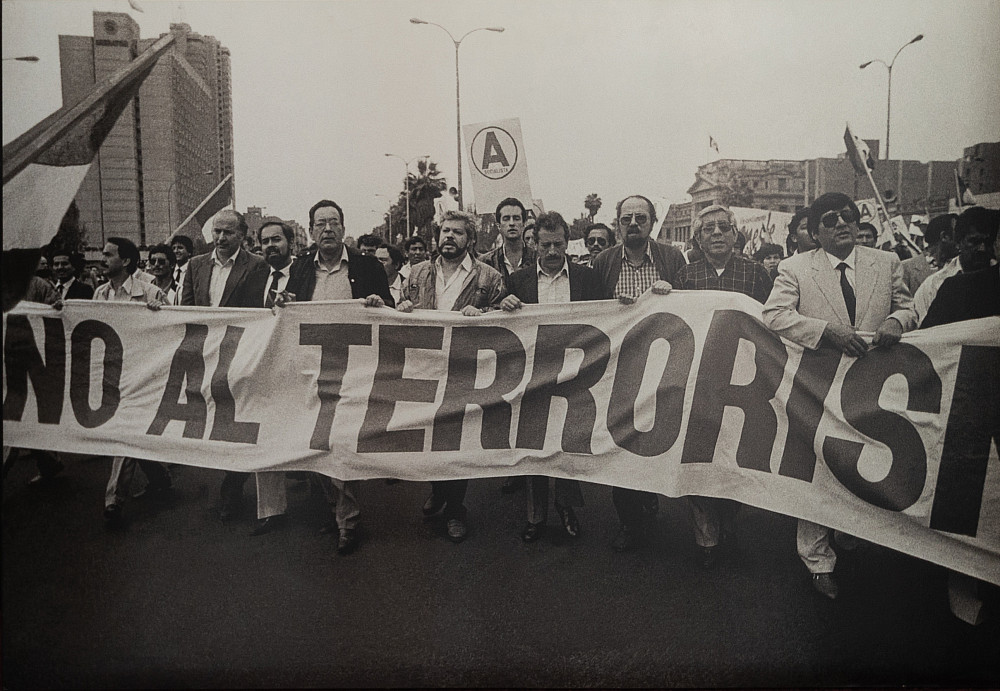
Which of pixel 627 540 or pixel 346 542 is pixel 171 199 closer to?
pixel 346 542

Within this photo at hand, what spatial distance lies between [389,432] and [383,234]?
2.93 feet

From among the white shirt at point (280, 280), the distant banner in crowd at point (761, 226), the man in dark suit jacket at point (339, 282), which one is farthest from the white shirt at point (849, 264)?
the white shirt at point (280, 280)

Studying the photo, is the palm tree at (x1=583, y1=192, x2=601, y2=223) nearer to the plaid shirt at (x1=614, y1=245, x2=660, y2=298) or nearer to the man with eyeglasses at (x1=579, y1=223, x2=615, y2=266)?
the man with eyeglasses at (x1=579, y1=223, x2=615, y2=266)

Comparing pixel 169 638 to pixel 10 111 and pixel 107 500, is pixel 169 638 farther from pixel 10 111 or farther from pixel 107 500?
pixel 10 111

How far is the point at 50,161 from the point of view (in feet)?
9.89

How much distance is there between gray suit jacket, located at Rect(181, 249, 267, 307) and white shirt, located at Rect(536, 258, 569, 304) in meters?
1.28

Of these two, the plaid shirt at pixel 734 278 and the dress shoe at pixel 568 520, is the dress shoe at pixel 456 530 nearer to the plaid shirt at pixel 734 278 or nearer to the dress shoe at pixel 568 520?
the dress shoe at pixel 568 520

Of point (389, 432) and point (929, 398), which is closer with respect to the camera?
point (929, 398)

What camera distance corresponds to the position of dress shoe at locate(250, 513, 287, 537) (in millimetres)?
3061

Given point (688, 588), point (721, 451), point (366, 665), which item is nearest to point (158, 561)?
point (366, 665)

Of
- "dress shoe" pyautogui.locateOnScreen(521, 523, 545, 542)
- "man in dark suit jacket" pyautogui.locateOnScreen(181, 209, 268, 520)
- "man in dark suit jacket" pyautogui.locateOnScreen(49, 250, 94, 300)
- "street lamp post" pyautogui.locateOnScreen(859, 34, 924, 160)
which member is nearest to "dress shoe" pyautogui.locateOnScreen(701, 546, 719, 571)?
"dress shoe" pyautogui.locateOnScreen(521, 523, 545, 542)

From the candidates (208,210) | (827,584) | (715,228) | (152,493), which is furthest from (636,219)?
(152,493)

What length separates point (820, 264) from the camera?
9.86ft

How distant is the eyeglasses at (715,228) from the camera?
9.74 ft
